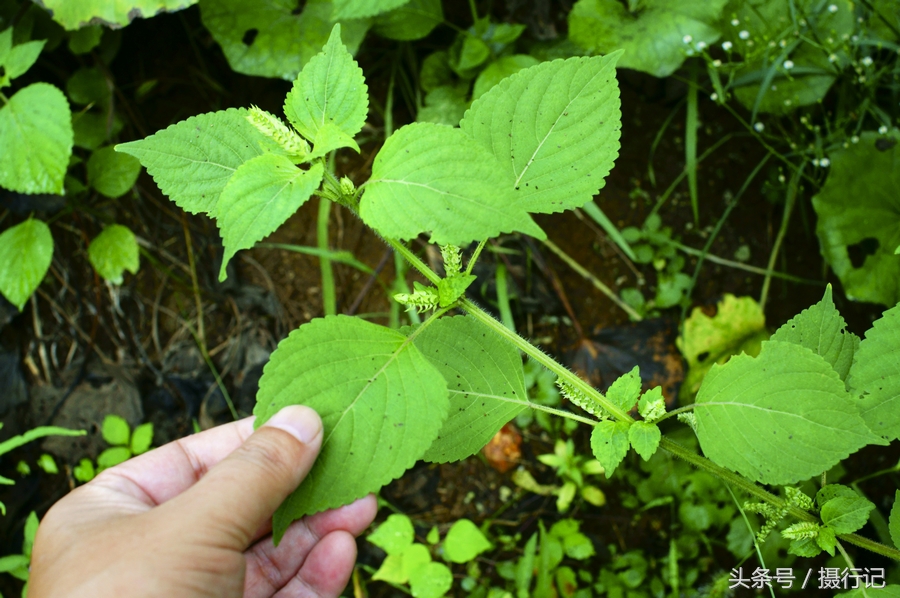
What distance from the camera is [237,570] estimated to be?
4.51 feet

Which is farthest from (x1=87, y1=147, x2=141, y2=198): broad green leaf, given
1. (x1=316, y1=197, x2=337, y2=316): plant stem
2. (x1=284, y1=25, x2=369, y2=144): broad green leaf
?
(x1=284, y1=25, x2=369, y2=144): broad green leaf

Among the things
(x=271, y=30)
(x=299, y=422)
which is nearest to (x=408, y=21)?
(x=271, y=30)

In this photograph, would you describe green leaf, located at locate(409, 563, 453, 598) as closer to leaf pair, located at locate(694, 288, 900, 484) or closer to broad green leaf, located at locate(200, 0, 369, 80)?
leaf pair, located at locate(694, 288, 900, 484)

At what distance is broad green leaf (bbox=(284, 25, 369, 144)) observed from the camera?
1.30m

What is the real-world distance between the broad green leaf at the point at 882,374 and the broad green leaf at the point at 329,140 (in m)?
1.26

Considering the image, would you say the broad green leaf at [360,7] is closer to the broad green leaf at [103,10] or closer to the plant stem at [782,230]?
the broad green leaf at [103,10]

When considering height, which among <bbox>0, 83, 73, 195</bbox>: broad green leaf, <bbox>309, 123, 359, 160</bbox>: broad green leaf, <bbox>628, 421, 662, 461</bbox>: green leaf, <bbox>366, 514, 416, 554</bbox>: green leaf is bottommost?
<bbox>366, 514, 416, 554</bbox>: green leaf

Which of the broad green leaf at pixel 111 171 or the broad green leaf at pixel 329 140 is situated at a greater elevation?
the broad green leaf at pixel 329 140

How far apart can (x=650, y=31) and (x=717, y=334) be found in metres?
1.43

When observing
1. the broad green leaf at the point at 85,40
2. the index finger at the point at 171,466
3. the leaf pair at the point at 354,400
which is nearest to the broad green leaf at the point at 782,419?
the leaf pair at the point at 354,400

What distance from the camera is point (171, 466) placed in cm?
198

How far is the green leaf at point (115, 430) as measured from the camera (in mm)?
2994

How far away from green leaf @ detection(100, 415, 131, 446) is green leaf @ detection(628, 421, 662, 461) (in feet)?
8.74

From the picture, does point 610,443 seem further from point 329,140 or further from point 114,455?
point 114,455
